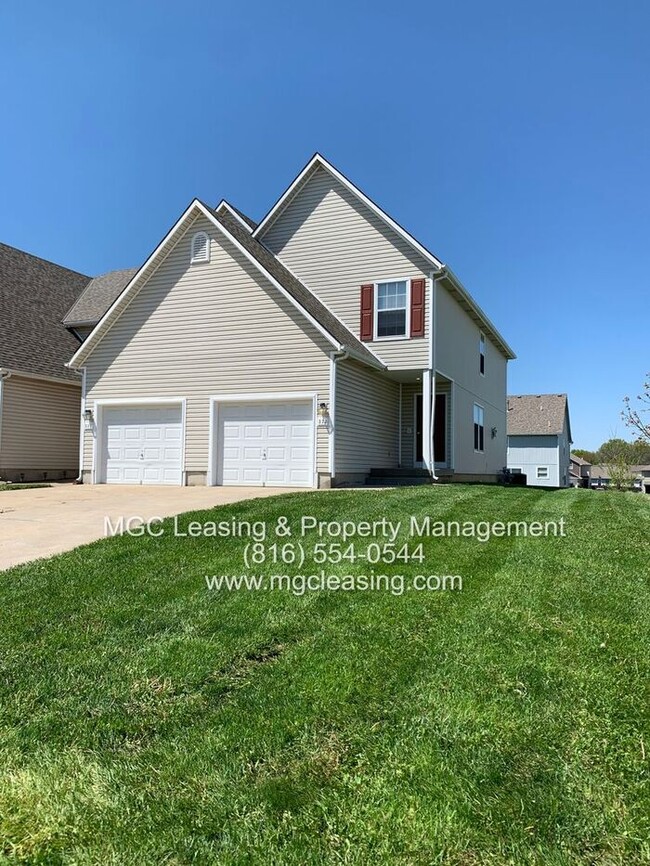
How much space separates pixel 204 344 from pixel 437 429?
7.44 meters

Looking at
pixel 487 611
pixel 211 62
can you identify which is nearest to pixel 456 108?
pixel 211 62

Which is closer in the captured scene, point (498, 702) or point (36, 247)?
point (498, 702)

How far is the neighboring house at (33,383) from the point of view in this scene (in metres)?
17.4

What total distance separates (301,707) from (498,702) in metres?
0.97

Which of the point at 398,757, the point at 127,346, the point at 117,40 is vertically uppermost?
the point at 117,40

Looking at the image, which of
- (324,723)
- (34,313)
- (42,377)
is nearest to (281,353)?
(42,377)

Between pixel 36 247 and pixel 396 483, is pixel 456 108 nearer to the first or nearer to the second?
pixel 396 483

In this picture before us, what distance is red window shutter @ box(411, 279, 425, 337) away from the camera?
50.2ft

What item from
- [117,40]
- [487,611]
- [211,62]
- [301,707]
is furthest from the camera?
[211,62]

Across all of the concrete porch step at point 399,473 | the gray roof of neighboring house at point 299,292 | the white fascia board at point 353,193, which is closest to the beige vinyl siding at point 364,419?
the concrete porch step at point 399,473

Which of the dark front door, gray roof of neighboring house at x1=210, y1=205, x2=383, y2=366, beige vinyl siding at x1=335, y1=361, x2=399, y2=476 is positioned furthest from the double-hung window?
gray roof of neighboring house at x1=210, y1=205, x2=383, y2=366

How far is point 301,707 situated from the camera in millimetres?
2814

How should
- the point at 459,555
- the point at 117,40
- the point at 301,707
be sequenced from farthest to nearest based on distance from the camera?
the point at 117,40, the point at 459,555, the point at 301,707

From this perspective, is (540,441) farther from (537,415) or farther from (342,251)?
(342,251)
